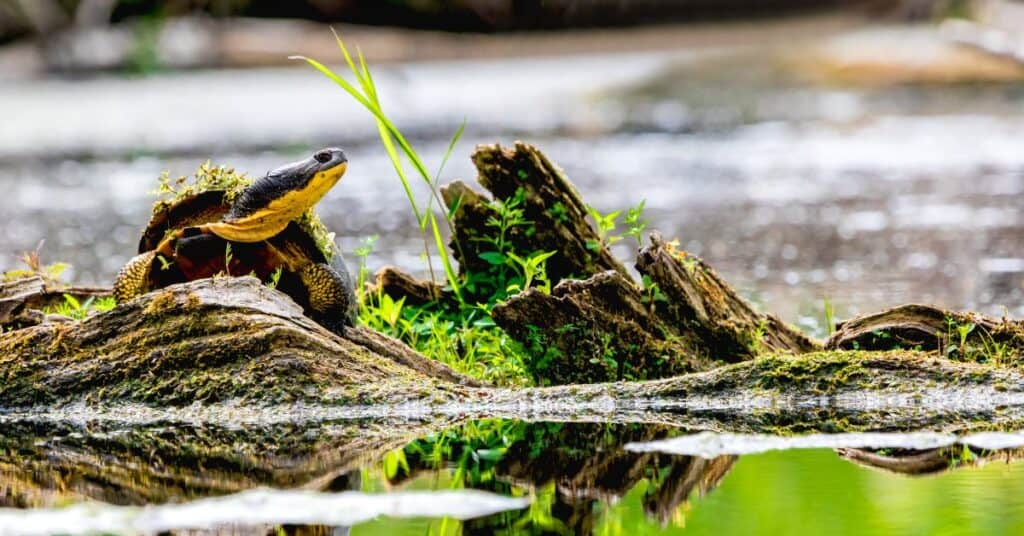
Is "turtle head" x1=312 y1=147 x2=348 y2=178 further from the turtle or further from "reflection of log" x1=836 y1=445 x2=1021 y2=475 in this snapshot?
"reflection of log" x1=836 y1=445 x2=1021 y2=475

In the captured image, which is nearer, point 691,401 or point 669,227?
point 691,401

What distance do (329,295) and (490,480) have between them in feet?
4.20

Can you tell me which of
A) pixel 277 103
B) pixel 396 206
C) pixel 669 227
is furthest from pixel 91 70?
pixel 669 227

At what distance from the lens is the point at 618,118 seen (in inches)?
717

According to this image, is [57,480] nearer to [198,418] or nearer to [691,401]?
[198,418]

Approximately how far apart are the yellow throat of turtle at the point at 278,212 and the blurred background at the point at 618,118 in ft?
7.03

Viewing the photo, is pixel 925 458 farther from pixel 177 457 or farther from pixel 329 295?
pixel 329 295

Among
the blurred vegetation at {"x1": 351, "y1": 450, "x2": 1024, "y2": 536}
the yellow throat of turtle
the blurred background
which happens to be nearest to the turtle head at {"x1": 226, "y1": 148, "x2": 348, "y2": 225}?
the yellow throat of turtle

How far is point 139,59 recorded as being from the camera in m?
20.9

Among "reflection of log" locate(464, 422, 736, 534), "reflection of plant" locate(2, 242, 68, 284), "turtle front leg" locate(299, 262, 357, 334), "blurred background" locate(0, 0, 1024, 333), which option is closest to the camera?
"reflection of log" locate(464, 422, 736, 534)

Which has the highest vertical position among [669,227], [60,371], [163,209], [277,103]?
[277,103]

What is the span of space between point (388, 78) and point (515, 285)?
637 inches

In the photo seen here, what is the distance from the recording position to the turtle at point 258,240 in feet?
13.8

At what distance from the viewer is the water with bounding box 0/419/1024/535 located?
2.74 meters
